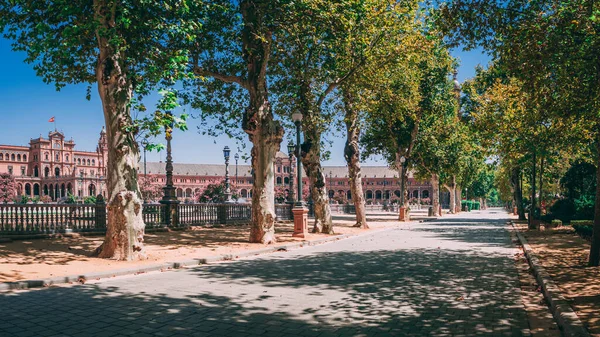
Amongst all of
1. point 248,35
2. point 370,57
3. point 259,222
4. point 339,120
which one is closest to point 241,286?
point 259,222

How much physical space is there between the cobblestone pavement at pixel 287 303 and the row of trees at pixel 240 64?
3.80 m

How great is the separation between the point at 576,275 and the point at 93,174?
500 feet

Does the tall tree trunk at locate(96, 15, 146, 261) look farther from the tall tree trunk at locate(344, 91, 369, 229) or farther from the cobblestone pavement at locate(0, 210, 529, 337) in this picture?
the tall tree trunk at locate(344, 91, 369, 229)

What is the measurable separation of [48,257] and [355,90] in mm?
14475

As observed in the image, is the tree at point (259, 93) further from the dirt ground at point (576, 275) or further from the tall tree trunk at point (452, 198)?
the tall tree trunk at point (452, 198)

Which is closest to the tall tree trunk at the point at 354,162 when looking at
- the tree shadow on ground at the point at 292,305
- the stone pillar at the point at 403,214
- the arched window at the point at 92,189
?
the stone pillar at the point at 403,214

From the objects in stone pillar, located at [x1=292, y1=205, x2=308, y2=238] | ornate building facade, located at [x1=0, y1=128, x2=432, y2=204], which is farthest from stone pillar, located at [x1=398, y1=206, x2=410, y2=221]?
ornate building facade, located at [x1=0, y1=128, x2=432, y2=204]

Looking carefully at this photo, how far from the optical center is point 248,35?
14922mm

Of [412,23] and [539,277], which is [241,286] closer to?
[539,277]

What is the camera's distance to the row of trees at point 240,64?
11.0 m

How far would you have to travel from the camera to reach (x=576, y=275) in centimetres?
830

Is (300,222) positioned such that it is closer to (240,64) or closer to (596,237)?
(240,64)

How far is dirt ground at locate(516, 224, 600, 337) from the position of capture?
5.59 metres

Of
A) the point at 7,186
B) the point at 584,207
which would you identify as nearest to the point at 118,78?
the point at 584,207
